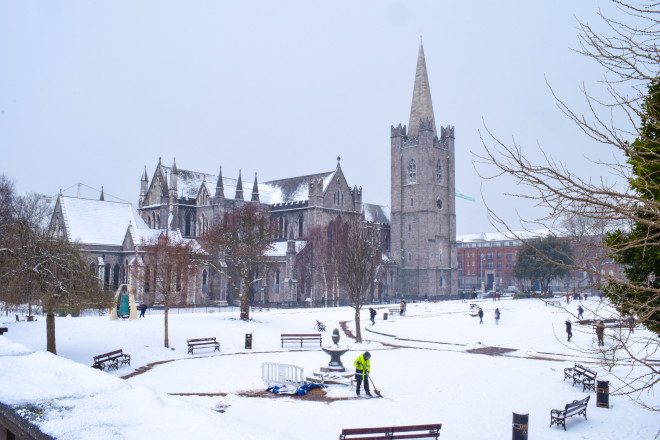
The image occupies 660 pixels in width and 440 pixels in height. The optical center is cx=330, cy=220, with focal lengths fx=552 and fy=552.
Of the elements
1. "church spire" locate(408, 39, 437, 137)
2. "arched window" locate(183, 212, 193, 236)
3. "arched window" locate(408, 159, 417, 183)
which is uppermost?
"church spire" locate(408, 39, 437, 137)

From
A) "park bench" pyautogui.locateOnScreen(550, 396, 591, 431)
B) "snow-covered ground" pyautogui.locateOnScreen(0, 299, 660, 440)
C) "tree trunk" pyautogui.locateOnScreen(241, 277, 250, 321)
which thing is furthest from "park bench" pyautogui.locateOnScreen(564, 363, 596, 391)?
"tree trunk" pyautogui.locateOnScreen(241, 277, 250, 321)

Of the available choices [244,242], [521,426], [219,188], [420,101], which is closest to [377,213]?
[420,101]

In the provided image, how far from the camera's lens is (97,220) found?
58.1 m

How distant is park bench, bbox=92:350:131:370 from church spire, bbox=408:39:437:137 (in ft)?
226

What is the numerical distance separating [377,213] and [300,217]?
82.9 ft

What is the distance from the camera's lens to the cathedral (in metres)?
57.3

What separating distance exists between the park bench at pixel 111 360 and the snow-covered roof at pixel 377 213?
2690 inches

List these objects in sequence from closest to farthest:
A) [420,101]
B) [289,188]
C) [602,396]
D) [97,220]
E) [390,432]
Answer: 1. [390,432]
2. [602,396]
3. [97,220]
4. [289,188]
5. [420,101]

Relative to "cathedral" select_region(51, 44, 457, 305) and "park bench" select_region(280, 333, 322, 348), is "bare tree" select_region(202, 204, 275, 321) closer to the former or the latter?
"cathedral" select_region(51, 44, 457, 305)

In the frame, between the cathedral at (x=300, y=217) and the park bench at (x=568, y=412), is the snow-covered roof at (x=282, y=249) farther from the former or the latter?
the park bench at (x=568, y=412)

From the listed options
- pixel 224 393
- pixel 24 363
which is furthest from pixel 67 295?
pixel 24 363

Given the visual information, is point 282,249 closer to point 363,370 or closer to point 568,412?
point 363,370

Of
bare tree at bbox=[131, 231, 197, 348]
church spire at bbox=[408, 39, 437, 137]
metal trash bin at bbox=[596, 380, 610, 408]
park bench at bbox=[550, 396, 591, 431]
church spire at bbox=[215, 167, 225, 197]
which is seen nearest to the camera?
park bench at bbox=[550, 396, 591, 431]

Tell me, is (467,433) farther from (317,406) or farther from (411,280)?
(411,280)
